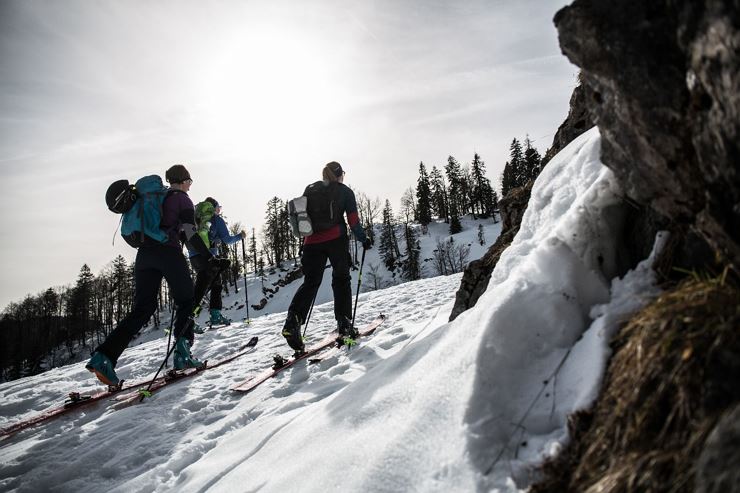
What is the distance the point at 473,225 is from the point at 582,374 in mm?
58626

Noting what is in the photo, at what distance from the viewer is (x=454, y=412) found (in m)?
1.57

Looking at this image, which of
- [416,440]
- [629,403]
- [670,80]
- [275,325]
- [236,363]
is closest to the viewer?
[629,403]

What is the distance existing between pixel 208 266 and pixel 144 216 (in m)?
2.84

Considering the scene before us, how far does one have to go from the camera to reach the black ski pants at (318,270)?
16.7ft

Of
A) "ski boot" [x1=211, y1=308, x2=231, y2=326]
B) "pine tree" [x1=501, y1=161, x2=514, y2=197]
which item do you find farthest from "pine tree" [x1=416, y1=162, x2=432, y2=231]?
"ski boot" [x1=211, y1=308, x2=231, y2=326]

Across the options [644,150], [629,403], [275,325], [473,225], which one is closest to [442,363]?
[629,403]

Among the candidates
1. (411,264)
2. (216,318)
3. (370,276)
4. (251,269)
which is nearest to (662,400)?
(216,318)

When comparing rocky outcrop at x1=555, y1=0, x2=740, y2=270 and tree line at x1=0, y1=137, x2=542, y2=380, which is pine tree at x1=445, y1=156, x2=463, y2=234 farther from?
rocky outcrop at x1=555, y1=0, x2=740, y2=270

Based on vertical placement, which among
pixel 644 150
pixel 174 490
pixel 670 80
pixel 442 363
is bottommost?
pixel 174 490

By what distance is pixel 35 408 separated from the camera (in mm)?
4664

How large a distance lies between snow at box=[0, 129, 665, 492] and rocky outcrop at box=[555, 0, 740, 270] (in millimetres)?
317

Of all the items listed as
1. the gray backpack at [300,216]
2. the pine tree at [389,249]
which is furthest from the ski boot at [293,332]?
the pine tree at [389,249]

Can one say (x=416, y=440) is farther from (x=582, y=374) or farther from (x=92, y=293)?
(x=92, y=293)

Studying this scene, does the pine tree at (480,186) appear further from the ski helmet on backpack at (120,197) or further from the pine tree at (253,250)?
the ski helmet on backpack at (120,197)
